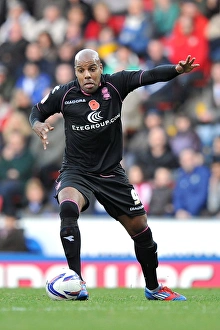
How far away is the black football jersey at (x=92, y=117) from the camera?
28.9 feet

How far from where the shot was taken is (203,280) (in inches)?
559

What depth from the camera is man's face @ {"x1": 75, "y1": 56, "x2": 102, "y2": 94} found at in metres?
8.72

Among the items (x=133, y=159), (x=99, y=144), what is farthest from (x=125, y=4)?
(x=99, y=144)

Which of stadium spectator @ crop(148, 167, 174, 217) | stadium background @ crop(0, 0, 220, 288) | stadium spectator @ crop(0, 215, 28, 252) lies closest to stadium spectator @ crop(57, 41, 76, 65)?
stadium background @ crop(0, 0, 220, 288)

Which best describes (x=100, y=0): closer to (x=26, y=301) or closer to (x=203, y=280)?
(x=203, y=280)

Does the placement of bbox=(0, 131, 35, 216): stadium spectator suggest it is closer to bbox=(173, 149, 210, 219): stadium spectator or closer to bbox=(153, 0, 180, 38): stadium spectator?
bbox=(173, 149, 210, 219): stadium spectator

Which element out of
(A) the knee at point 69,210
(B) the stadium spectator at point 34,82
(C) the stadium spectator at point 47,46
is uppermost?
(C) the stadium spectator at point 47,46

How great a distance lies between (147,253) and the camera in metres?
9.00

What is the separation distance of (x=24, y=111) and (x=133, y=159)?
123 inches

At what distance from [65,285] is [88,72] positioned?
2.19 metres

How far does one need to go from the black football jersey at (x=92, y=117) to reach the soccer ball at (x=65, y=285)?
1190 millimetres

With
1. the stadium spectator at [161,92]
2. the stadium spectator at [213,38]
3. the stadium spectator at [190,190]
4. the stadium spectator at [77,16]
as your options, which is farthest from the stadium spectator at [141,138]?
the stadium spectator at [77,16]

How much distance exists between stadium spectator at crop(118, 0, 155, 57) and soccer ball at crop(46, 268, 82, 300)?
10.5m

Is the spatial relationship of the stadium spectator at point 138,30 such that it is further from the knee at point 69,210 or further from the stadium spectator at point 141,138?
the knee at point 69,210
